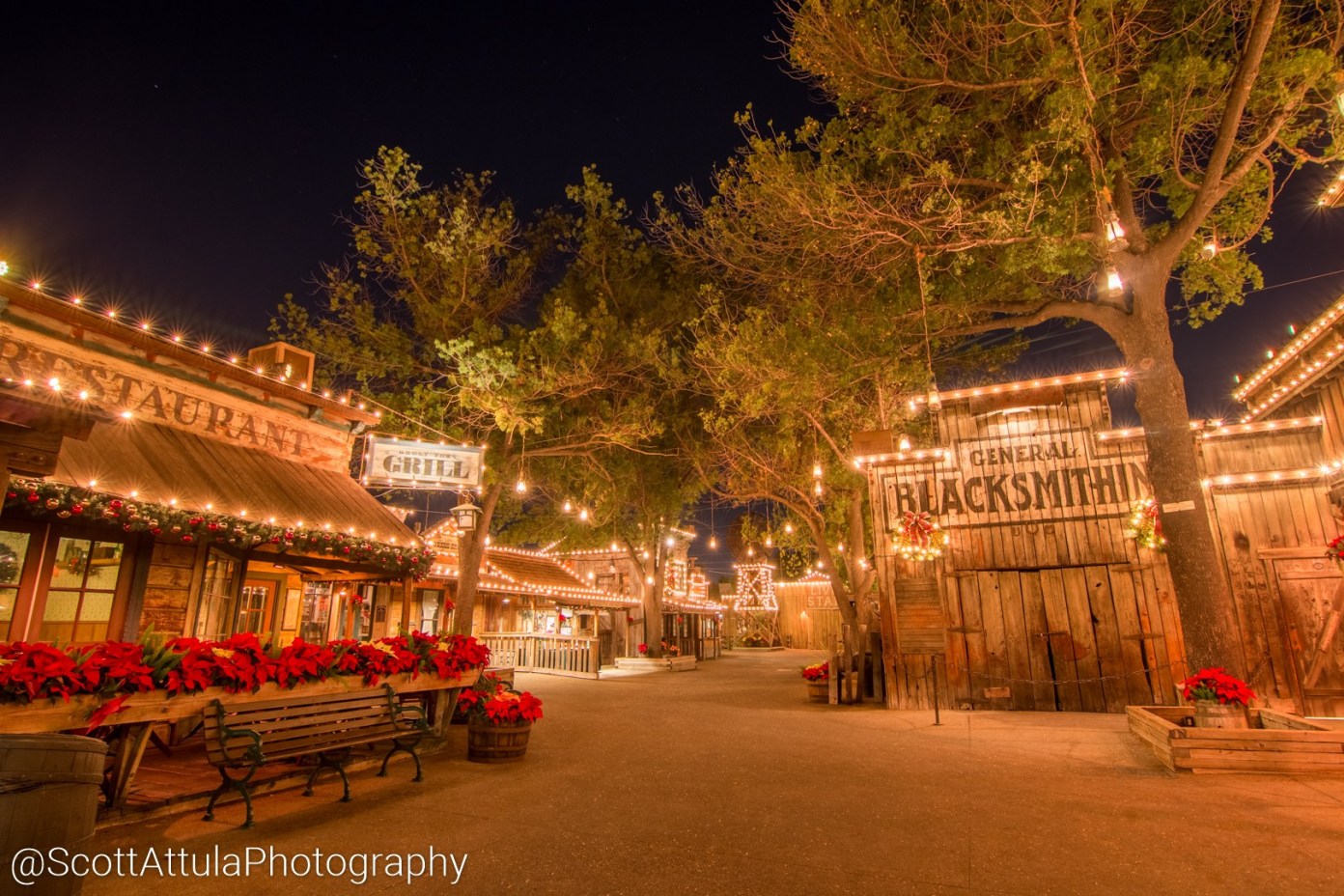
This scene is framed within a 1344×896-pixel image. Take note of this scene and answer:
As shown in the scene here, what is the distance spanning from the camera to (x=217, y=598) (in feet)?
33.9

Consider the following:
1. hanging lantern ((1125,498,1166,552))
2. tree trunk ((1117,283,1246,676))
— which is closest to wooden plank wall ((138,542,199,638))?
tree trunk ((1117,283,1246,676))

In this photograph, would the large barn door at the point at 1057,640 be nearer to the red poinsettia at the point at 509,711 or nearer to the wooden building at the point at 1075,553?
the wooden building at the point at 1075,553

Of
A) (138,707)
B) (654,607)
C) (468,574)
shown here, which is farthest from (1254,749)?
(654,607)

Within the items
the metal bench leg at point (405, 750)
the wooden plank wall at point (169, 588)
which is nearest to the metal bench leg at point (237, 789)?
the metal bench leg at point (405, 750)

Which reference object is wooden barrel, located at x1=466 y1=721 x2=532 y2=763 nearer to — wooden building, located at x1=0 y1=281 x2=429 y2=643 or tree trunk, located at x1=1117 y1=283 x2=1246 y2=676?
wooden building, located at x1=0 y1=281 x2=429 y2=643

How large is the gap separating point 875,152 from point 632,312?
797cm

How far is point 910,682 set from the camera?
43.2 ft

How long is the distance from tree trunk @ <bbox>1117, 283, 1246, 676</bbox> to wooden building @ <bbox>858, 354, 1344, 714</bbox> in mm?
3705

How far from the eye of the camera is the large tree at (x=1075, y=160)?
850 cm

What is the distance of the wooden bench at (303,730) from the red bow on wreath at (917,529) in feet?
30.3

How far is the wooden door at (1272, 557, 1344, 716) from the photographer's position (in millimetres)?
10742

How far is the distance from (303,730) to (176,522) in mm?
3432

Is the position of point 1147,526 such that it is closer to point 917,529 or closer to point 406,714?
point 917,529

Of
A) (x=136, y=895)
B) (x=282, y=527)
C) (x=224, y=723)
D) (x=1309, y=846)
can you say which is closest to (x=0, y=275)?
(x=282, y=527)
